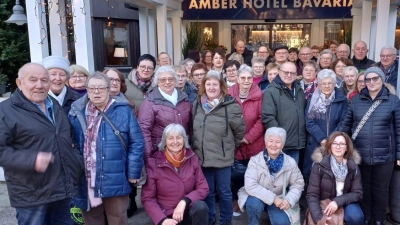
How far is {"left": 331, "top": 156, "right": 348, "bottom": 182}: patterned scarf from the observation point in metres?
3.29

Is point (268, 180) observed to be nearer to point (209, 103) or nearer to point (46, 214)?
point (209, 103)

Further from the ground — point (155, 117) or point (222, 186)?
point (155, 117)

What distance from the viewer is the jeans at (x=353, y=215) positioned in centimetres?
317

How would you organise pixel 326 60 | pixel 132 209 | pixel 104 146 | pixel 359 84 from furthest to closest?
pixel 326 60 < pixel 132 209 < pixel 359 84 < pixel 104 146

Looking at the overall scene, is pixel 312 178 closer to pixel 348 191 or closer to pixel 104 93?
pixel 348 191

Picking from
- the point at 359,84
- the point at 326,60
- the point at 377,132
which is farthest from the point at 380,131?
the point at 326,60

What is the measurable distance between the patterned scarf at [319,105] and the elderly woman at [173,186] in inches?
54.2

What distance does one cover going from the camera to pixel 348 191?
3.34 m

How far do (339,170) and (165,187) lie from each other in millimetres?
1544

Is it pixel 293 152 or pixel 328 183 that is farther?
pixel 293 152

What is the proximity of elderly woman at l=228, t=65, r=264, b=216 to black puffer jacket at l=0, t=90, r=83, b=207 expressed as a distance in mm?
1877

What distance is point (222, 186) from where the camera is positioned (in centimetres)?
355

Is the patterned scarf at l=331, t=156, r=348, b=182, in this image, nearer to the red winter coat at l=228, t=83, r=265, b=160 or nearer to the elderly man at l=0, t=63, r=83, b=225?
the red winter coat at l=228, t=83, r=265, b=160

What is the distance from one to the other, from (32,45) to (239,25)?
9.07 metres
